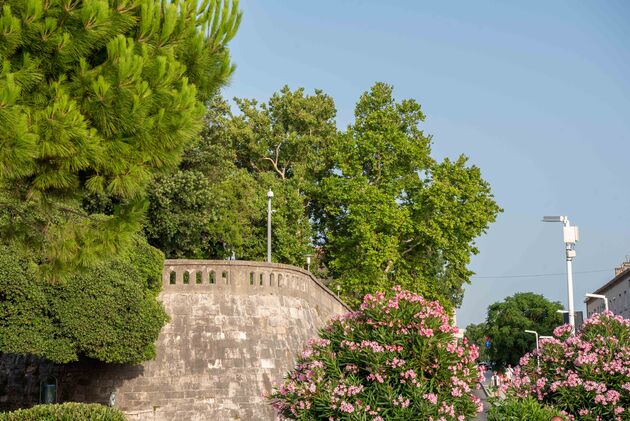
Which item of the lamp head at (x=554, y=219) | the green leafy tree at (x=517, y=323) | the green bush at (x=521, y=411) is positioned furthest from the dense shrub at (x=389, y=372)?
the green leafy tree at (x=517, y=323)

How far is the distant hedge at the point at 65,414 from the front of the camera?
19219mm

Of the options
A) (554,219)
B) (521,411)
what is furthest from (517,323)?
(521,411)

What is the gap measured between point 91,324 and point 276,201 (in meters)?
22.7

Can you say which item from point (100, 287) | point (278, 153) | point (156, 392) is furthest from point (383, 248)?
point (100, 287)

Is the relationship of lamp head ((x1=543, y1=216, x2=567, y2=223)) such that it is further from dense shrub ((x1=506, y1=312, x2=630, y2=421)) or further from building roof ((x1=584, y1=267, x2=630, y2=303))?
building roof ((x1=584, y1=267, x2=630, y2=303))

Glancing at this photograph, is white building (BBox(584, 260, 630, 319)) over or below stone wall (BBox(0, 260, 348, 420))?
over

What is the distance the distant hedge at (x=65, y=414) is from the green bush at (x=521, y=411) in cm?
808

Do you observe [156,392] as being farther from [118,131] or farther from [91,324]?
[118,131]

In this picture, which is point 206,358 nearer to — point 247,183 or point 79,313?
point 79,313

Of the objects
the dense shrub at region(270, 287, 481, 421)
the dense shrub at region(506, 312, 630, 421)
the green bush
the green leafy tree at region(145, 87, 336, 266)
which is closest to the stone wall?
the green leafy tree at region(145, 87, 336, 266)

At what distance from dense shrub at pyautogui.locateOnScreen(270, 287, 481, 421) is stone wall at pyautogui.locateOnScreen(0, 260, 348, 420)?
12.7 m

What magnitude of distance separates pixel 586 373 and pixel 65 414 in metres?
10.6

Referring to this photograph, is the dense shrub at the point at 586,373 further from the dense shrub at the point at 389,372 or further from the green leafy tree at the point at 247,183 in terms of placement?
the green leafy tree at the point at 247,183

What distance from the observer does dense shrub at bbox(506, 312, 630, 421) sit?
679 inches
